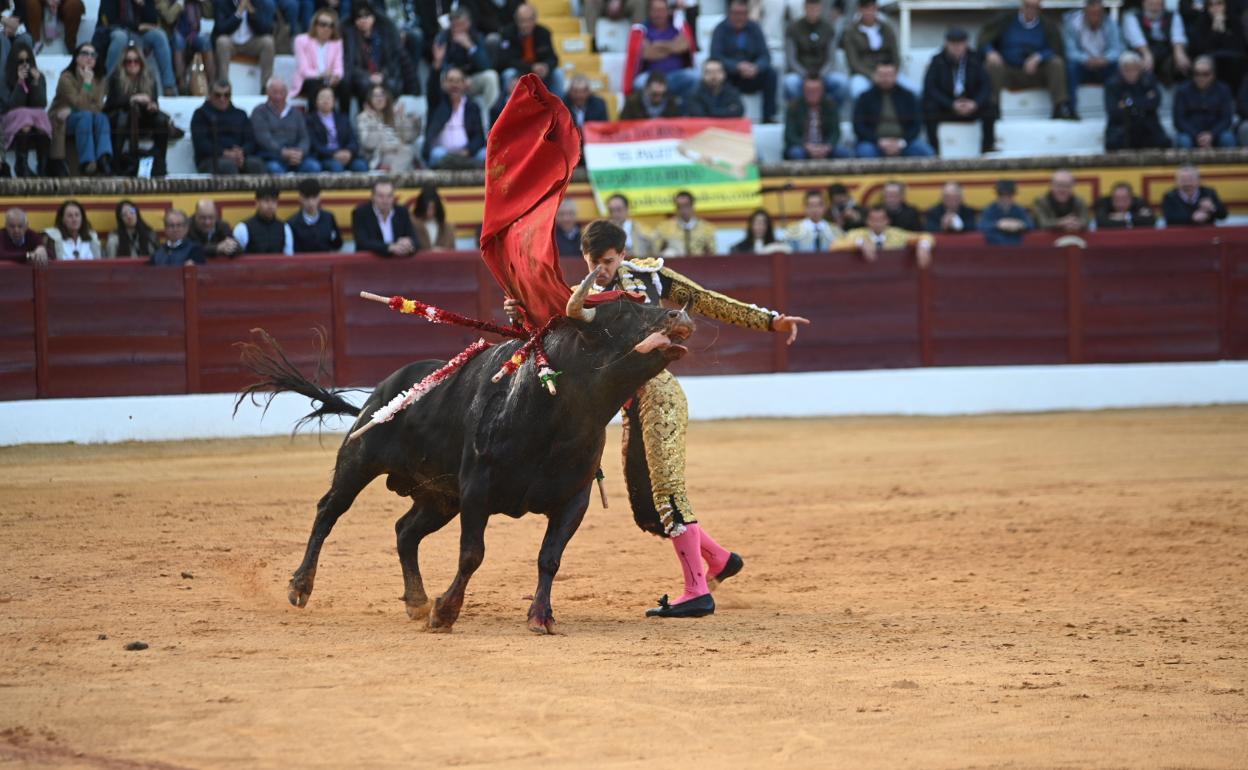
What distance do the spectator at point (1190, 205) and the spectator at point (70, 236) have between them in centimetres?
859

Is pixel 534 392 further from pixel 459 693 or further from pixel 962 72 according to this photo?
pixel 962 72

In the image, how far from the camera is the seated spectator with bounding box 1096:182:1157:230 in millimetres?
13742

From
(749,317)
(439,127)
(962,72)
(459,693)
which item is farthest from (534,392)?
(962,72)

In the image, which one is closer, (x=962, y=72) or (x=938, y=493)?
(x=938, y=493)

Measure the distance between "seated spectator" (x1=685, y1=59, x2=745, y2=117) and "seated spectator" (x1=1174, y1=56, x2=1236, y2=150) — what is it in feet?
13.0

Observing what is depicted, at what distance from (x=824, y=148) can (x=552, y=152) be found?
822 cm

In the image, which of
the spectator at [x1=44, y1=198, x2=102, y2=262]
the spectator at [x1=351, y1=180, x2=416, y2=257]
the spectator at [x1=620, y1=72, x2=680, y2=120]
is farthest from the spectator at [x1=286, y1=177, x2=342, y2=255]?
the spectator at [x1=620, y1=72, x2=680, y2=120]

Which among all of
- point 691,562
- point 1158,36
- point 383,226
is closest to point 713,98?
point 383,226

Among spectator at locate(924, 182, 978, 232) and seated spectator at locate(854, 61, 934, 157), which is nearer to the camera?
spectator at locate(924, 182, 978, 232)

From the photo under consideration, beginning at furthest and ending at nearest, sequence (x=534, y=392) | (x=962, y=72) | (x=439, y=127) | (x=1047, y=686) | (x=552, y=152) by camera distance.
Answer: (x=962, y=72) → (x=439, y=127) → (x=552, y=152) → (x=534, y=392) → (x=1047, y=686)

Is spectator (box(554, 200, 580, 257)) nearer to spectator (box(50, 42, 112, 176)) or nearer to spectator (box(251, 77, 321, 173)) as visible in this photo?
spectator (box(251, 77, 321, 173))

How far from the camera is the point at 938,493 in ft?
29.9

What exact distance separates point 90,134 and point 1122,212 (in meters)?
8.21

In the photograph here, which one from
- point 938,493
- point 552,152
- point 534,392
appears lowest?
point 938,493
